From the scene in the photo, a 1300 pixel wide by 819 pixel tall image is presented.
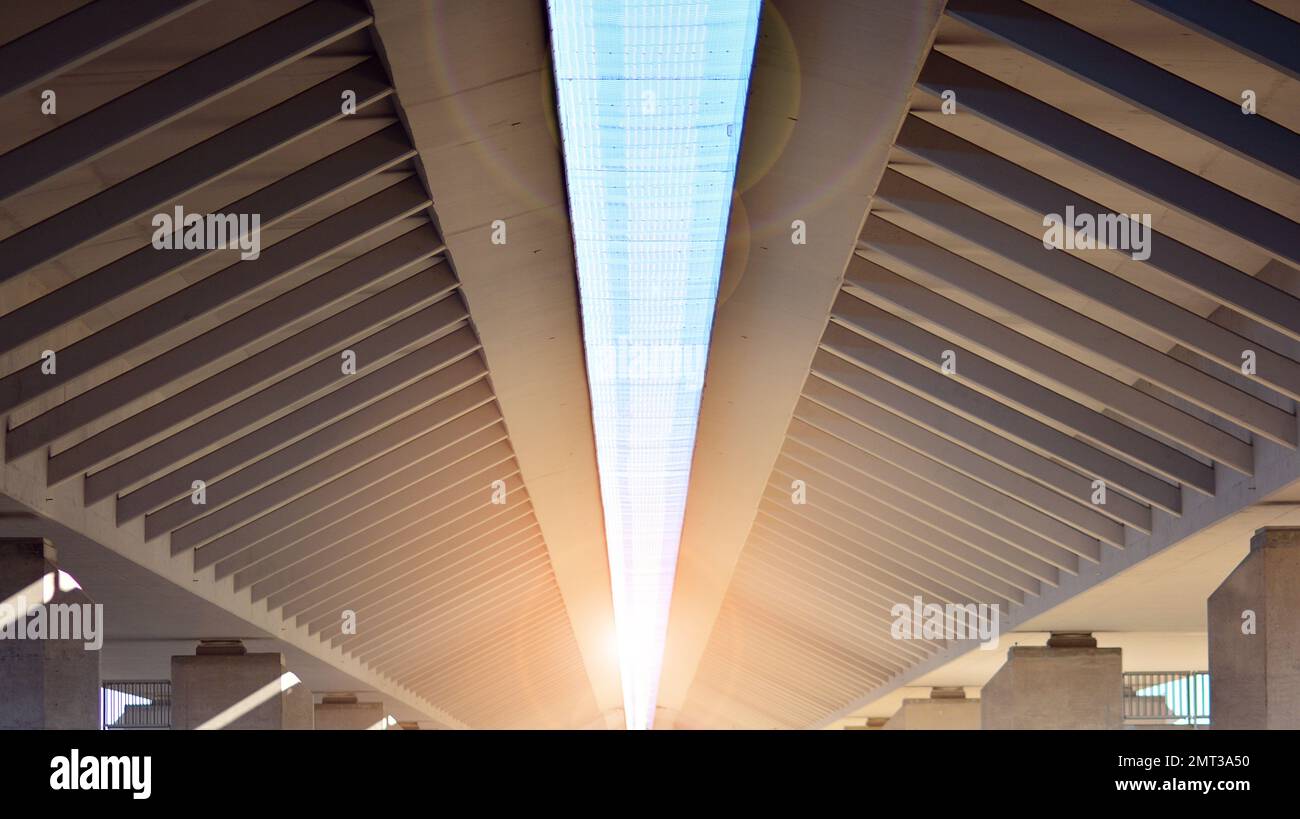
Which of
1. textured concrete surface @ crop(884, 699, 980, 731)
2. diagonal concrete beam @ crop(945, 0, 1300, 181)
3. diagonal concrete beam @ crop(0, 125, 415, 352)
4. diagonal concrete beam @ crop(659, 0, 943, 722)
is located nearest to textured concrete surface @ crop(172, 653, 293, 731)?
diagonal concrete beam @ crop(659, 0, 943, 722)

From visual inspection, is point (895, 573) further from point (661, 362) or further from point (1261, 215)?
point (1261, 215)

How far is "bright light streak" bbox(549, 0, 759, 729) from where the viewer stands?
977 cm

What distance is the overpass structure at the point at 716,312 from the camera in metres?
9.77

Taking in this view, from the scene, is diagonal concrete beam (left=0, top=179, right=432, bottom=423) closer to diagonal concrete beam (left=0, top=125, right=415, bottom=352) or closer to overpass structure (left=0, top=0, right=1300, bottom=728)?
overpass structure (left=0, top=0, right=1300, bottom=728)

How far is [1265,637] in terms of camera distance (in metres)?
15.5

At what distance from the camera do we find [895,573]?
22.8 metres

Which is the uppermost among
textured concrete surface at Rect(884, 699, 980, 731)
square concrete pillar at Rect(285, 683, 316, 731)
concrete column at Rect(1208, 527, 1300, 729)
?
concrete column at Rect(1208, 527, 1300, 729)

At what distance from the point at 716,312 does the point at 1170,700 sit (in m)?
27.2

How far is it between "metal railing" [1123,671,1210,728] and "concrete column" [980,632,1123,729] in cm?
1306

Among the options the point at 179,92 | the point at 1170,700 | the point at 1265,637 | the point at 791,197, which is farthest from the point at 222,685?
the point at 1170,700

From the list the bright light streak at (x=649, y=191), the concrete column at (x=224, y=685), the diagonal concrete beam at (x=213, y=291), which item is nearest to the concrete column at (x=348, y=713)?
the concrete column at (x=224, y=685)

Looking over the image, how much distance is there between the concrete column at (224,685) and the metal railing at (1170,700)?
2200 centimetres
